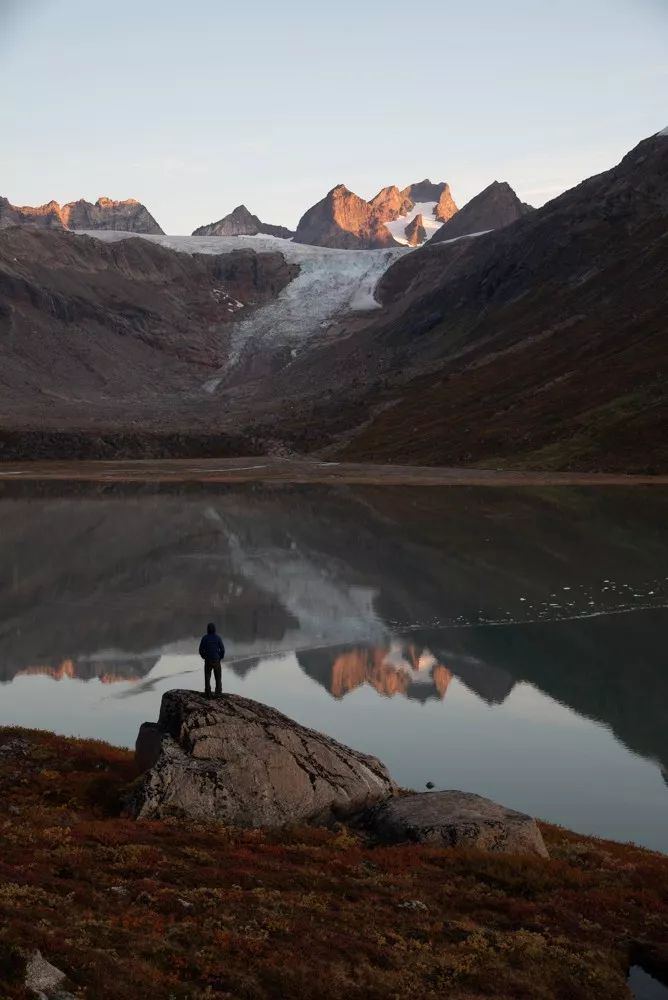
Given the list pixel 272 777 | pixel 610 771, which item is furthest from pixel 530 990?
pixel 610 771

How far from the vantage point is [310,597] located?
59.9 meters

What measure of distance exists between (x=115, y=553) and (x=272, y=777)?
53182mm

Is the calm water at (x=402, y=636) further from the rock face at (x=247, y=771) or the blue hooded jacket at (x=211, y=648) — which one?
the blue hooded jacket at (x=211, y=648)

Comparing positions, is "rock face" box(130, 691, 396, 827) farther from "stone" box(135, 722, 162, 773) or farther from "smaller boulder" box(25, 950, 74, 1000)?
"smaller boulder" box(25, 950, 74, 1000)

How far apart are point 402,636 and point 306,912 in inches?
1233

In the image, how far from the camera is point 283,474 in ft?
510

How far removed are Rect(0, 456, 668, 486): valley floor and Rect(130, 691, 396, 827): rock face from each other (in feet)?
341

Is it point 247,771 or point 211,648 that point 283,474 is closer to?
point 211,648

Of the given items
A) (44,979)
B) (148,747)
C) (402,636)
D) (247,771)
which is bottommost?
(402,636)

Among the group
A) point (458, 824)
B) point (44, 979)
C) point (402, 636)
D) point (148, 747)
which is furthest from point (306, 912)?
point (402, 636)

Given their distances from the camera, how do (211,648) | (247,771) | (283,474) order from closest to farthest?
(247,771), (211,648), (283,474)

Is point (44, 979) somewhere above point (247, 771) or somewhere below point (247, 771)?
Answer: above

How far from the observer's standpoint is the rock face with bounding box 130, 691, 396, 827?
80.3ft

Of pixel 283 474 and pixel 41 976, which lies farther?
pixel 283 474
